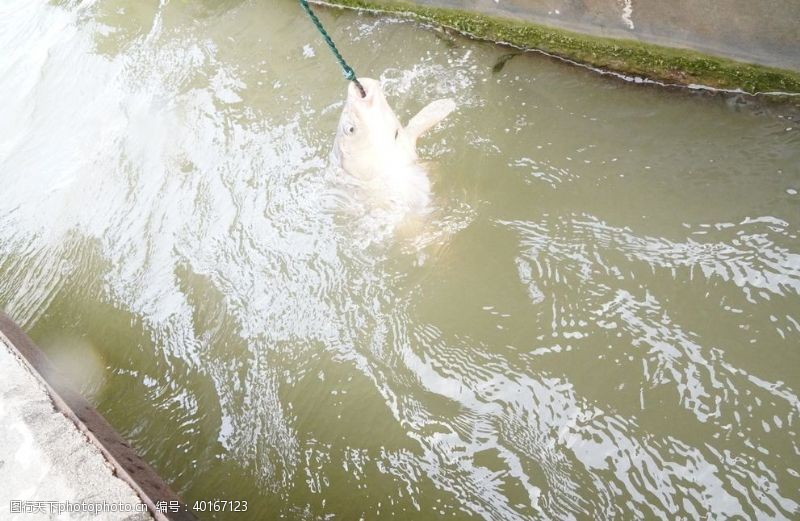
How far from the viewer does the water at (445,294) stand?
11.1 ft

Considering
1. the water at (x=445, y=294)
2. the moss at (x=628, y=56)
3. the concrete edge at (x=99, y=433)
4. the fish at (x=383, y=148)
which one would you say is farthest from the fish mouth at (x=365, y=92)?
the concrete edge at (x=99, y=433)

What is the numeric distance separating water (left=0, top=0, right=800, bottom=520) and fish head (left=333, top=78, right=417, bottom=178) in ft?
1.52

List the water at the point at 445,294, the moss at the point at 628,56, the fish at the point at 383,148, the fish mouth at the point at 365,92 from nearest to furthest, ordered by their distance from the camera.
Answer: the water at the point at 445,294, the fish mouth at the point at 365,92, the fish at the point at 383,148, the moss at the point at 628,56

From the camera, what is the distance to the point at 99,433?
152 inches

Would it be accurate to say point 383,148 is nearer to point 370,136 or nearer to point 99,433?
point 370,136

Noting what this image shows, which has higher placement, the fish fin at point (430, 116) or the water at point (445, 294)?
the fish fin at point (430, 116)

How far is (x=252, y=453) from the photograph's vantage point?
13.4 ft

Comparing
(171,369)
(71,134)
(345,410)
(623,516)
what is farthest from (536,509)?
(71,134)

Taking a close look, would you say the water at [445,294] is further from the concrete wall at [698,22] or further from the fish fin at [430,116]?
the fish fin at [430,116]

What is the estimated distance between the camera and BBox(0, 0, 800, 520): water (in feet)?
11.1

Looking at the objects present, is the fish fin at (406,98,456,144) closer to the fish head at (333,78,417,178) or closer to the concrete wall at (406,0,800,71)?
the fish head at (333,78,417,178)

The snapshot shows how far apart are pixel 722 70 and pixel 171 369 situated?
5026 mm

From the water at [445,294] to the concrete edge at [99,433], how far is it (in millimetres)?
359

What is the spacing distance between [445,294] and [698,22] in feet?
9.45
